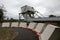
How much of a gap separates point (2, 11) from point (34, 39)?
55.1m

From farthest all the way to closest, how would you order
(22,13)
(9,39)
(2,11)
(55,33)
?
(22,13)
(2,11)
(9,39)
(55,33)

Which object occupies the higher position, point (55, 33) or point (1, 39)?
point (55, 33)

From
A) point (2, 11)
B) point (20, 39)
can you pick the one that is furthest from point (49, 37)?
point (2, 11)

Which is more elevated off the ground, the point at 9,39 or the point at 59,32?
the point at 59,32

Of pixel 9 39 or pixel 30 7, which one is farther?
pixel 30 7

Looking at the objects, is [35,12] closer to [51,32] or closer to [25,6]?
[25,6]

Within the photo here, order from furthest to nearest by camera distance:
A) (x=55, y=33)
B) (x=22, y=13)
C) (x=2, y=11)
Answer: (x=22, y=13) < (x=2, y=11) < (x=55, y=33)

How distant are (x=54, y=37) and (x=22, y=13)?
218 ft

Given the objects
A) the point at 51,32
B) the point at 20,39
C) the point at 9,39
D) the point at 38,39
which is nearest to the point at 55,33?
the point at 51,32

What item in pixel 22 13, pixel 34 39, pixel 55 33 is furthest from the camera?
pixel 22 13

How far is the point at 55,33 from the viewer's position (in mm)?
12641

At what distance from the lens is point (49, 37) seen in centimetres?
1285

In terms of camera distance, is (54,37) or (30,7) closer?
(54,37)

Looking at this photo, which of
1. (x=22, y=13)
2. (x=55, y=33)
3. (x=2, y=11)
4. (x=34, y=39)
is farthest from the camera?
(x=22, y=13)
